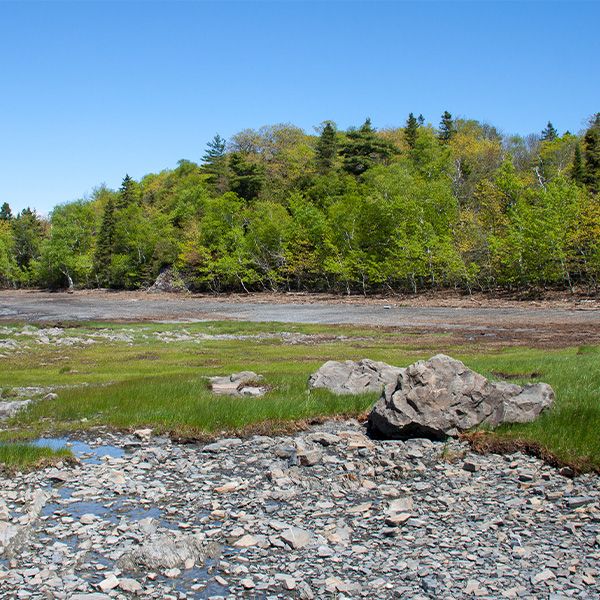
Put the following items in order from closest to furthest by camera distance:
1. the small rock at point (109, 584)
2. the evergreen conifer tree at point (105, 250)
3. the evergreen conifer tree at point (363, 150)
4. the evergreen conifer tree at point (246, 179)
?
the small rock at point (109, 584) < the evergreen conifer tree at point (363, 150) < the evergreen conifer tree at point (246, 179) < the evergreen conifer tree at point (105, 250)

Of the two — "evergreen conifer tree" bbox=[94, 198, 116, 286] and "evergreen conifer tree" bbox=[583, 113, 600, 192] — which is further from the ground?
"evergreen conifer tree" bbox=[583, 113, 600, 192]

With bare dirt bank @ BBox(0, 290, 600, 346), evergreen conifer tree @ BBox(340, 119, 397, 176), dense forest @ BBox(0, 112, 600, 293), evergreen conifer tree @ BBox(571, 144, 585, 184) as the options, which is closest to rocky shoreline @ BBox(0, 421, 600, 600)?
bare dirt bank @ BBox(0, 290, 600, 346)

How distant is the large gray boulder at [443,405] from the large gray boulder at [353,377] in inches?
181

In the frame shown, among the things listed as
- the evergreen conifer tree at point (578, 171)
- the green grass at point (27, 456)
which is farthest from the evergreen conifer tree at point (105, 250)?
the green grass at point (27, 456)

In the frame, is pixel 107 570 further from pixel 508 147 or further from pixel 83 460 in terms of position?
pixel 508 147

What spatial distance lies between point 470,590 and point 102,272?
14343 cm

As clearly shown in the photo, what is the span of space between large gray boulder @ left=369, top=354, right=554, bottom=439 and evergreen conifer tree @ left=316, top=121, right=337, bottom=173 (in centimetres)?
12513

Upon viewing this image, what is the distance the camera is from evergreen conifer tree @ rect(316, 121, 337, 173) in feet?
455

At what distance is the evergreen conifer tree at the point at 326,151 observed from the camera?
139 metres

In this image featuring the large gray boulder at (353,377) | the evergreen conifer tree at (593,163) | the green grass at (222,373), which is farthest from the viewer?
the evergreen conifer tree at (593,163)

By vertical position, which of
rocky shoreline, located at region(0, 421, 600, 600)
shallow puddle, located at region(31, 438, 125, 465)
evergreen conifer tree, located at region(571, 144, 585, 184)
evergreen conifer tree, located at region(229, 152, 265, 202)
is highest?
evergreen conifer tree, located at region(229, 152, 265, 202)

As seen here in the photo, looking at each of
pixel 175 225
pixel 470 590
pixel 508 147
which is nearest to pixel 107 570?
pixel 470 590

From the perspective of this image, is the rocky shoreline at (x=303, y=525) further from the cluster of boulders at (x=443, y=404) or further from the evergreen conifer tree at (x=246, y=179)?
the evergreen conifer tree at (x=246, y=179)

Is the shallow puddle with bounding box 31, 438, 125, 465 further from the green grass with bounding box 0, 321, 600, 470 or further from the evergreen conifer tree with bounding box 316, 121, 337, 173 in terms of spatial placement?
the evergreen conifer tree with bounding box 316, 121, 337, 173
